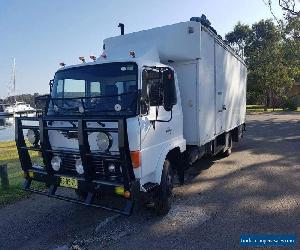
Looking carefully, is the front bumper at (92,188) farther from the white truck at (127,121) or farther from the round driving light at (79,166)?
the round driving light at (79,166)

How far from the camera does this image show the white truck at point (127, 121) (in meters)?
5.23

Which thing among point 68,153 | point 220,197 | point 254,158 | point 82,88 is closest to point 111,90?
point 82,88

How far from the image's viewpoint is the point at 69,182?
5617mm

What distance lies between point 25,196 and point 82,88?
A: 3.26 metres

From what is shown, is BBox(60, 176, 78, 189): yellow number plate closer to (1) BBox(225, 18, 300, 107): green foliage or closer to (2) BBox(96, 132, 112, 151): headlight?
(2) BBox(96, 132, 112, 151): headlight

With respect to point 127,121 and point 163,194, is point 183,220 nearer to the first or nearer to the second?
point 163,194

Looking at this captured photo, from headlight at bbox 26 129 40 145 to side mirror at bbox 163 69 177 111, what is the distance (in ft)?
7.36

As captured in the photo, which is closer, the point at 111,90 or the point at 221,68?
the point at 111,90

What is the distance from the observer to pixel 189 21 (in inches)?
285

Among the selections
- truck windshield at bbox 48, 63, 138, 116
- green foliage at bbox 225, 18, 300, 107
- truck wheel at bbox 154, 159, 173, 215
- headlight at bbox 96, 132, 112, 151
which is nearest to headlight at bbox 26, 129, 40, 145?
truck windshield at bbox 48, 63, 138, 116

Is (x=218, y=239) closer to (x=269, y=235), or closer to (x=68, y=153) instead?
(x=269, y=235)

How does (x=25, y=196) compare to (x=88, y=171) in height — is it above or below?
below

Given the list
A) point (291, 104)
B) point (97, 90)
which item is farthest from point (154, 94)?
point (291, 104)

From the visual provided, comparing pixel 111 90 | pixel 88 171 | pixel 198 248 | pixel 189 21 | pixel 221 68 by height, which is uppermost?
pixel 189 21
